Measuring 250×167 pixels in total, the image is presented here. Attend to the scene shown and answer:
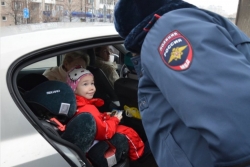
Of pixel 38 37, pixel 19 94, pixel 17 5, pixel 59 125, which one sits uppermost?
pixel 38 37

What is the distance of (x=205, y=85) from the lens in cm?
78

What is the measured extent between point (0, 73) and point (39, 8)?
80.6ft

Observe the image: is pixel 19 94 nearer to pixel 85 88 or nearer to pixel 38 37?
pixel 38 37

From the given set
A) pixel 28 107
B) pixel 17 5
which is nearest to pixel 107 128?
pixel 28 107

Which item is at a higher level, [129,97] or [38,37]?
[38,37]

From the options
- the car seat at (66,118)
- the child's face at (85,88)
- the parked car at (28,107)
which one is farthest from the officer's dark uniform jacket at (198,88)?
the child's face at (85,88)

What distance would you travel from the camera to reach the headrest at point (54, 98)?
1725 millimetres

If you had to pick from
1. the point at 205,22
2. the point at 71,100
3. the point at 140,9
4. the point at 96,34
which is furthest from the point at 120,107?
the point at 205,22

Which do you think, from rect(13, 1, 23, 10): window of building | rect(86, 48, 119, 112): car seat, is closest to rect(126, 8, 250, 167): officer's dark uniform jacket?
rect(86, 48, 119, 112): car seat

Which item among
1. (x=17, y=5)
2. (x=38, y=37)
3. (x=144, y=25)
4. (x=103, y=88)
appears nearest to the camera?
(x=144, y=25)

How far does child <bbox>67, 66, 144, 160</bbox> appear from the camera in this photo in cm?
190

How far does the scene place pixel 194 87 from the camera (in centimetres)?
79

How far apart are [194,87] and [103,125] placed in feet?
3.79

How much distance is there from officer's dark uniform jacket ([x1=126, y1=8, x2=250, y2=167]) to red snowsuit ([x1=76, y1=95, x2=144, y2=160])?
954 millimetres
